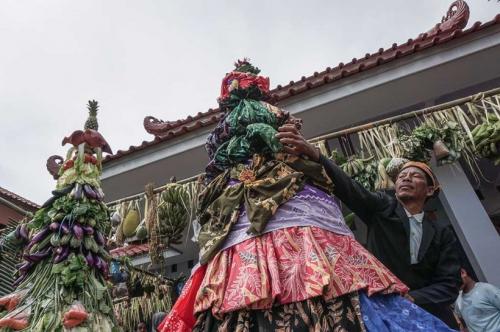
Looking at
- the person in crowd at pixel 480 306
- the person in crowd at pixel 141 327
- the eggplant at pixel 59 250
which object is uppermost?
the eggplant at pixel 59 250

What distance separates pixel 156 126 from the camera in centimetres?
461

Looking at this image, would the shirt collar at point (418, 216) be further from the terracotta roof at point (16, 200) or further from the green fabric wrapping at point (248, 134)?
the terracotta roof at point (16, 200)

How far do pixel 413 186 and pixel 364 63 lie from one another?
7.16ft

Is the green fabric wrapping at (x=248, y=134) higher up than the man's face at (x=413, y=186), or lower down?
higher up

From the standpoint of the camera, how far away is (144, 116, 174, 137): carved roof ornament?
178 inches

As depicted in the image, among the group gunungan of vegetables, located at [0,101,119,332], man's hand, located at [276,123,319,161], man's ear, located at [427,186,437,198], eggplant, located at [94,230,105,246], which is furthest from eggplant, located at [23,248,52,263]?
man's ear, located at [427,186,437,198]

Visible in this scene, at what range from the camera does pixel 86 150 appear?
216cm

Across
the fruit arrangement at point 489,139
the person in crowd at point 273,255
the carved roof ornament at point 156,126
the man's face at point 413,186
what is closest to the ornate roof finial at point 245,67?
the person in crowd at point 273,255

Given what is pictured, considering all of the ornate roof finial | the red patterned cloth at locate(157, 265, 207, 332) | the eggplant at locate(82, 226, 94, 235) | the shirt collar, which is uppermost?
the ornate roof finial

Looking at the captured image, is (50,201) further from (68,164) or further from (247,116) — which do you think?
(247,116)

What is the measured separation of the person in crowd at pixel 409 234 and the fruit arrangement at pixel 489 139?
1.23 m

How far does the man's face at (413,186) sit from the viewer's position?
1.75 meters

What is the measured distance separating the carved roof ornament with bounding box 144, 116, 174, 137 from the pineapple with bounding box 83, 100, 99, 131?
1.98 metres

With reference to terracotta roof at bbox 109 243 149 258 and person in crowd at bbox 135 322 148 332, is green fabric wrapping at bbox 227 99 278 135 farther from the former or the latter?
person in crowd at bbox 135 322 148 332
